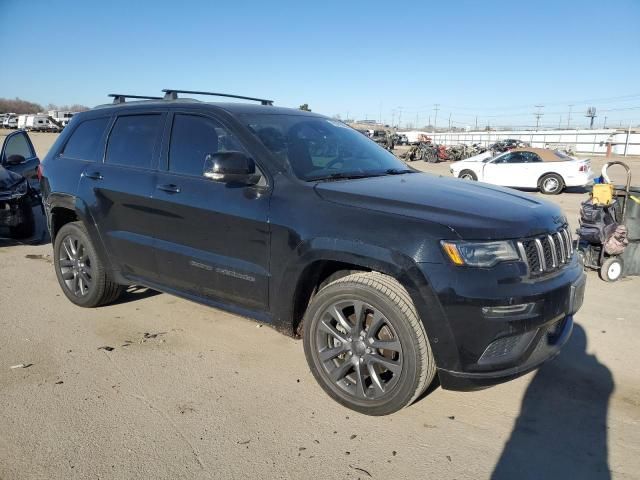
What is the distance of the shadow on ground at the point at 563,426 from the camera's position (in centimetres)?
262

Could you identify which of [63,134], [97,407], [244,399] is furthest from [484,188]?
[63,134]

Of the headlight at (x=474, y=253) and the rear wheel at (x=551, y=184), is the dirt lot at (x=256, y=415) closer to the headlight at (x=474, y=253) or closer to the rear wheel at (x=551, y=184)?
the headlight at (x=474, y=253)

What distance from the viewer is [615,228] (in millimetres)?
6004

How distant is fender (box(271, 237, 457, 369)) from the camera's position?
2.71 m

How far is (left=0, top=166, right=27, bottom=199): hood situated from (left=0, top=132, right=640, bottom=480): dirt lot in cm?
354

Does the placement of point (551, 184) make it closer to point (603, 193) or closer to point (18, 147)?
point (603, 193)

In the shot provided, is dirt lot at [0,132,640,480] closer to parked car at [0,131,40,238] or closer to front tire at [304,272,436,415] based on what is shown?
front tire at [304,272,436,415]

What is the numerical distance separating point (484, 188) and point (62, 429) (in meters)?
3.11

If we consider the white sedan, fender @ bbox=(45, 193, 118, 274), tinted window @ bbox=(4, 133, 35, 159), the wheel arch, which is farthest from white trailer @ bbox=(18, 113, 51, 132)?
fender @ bbox=(45, 193, 118, 274)

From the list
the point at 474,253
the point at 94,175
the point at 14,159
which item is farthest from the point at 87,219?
the point at 14,159

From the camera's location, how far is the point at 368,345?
3.03 metres

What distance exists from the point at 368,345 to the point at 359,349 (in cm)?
8

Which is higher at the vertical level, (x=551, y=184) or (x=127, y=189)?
(x=127, y=189)

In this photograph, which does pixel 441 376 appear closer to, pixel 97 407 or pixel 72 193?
pixel 97 407
